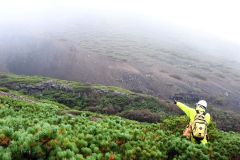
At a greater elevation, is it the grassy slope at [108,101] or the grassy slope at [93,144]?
the grassy slope at [93,144]

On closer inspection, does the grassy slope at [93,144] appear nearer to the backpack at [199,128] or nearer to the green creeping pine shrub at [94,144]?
the green creeping pine shrub at [94,144]

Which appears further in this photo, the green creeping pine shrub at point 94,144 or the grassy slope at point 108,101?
the grassy slope at point 108,101

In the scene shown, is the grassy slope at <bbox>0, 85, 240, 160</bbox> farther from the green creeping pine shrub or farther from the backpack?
the backpack

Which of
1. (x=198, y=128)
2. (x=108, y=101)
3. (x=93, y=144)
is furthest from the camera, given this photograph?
(x=108, y=101)

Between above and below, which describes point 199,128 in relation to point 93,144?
below

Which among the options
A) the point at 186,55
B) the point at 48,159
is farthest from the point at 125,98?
the point at 186,55

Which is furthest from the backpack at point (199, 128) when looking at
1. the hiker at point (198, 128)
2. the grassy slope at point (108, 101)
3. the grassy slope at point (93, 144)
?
the grassy slope at point (108, 101)

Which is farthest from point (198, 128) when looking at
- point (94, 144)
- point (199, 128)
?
point (94, 144)

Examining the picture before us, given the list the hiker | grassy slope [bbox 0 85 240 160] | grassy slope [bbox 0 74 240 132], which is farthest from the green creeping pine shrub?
grassy slope [bbox 0 74 240 132]

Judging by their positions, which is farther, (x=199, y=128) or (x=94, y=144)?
(x=199, y=128)

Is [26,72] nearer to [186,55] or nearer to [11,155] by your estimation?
[186,55]

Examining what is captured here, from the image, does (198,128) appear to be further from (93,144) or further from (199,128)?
(93,144)

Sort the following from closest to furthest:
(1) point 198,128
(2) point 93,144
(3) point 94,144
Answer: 1. (2) point 93,144
2. (3) point 94,144
3. (1) point 198,128

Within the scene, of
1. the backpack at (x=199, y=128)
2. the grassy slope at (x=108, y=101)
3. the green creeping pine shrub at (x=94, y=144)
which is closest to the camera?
the green creeping pine shrub at (x=94, y=144)
